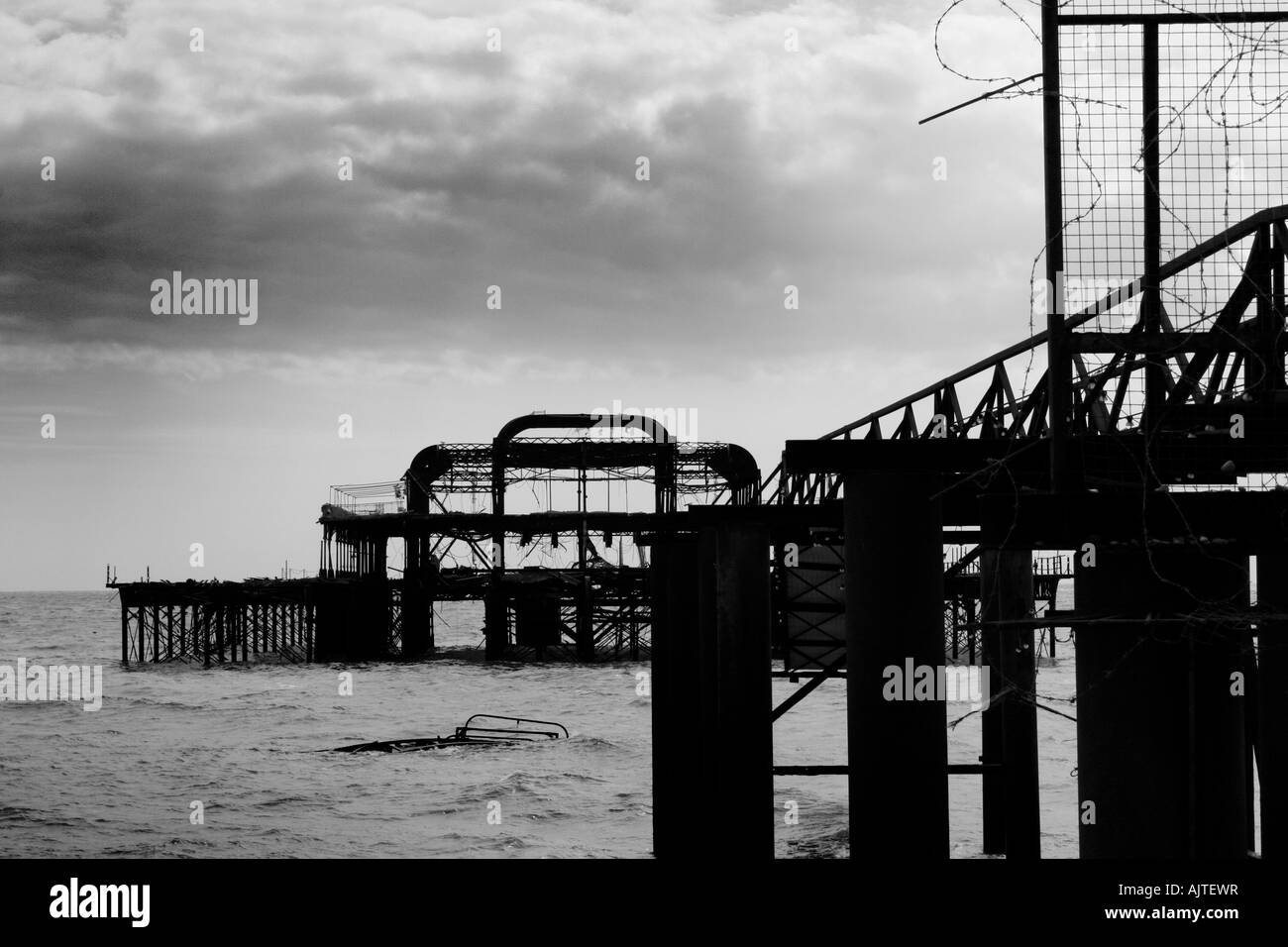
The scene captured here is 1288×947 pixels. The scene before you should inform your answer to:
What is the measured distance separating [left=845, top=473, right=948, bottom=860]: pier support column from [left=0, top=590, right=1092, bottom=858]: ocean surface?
18.8ft

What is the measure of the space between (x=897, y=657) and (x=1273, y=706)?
2.91m

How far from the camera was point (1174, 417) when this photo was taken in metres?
10.5

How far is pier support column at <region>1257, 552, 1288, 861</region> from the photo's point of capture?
8305 millimetres

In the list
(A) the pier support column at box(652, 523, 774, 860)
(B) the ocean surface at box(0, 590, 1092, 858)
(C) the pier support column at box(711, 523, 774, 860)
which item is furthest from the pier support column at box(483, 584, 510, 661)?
(C) the pier support column at box(711, 523, 774, 860)

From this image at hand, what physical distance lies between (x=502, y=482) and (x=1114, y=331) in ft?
179

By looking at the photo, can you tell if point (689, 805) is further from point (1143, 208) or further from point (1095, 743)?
point (1143, 208)

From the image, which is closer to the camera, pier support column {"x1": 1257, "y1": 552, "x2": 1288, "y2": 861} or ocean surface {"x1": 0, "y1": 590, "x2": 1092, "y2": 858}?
pier support column {"x1": 1257, "y1": 552, "x2": 1288, "y2": 861}

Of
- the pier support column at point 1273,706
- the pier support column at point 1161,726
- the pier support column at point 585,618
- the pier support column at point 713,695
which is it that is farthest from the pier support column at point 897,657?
the pier support column at point 585,618

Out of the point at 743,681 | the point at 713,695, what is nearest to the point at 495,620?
the point at 713,695

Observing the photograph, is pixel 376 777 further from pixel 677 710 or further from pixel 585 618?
pixel 585 618

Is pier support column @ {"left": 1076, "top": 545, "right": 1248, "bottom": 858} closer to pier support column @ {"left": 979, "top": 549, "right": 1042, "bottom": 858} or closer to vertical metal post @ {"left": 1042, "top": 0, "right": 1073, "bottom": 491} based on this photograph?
vertical metal post @ {"left": 1042, "top": 0, "right": 1073, "bottom": 491}

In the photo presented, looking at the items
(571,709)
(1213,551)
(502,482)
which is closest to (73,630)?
(502,482)

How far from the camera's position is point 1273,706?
848 cm
